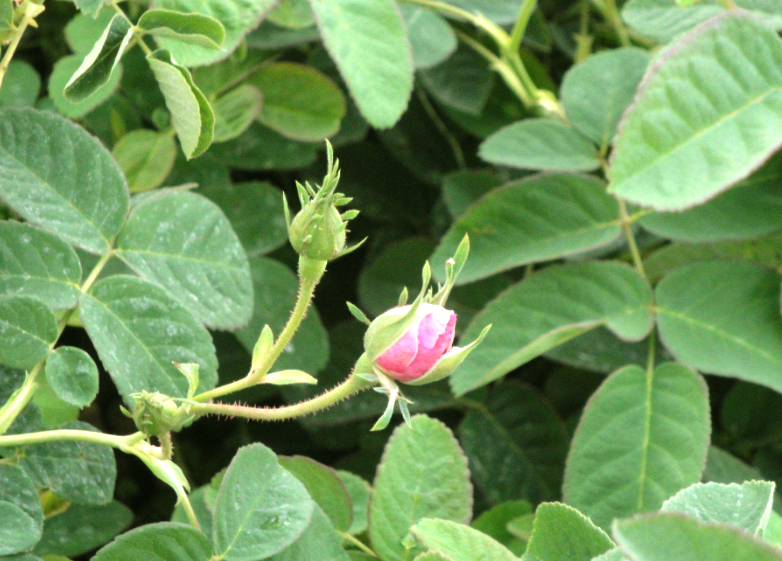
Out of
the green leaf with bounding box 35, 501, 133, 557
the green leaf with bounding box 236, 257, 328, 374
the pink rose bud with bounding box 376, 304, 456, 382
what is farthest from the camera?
the green leaf with bounding box 236, 257, 328, 374

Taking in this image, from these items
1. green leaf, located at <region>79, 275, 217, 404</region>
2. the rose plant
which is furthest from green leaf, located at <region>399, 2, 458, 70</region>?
green leaf, located at <region>79, 275, 217, 404</region>

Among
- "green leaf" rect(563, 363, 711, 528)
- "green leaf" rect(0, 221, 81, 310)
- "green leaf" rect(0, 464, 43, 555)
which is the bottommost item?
"green leaf" rect(563, 363, 711, 528)

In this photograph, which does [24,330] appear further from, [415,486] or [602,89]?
[602,89]

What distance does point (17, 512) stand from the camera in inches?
21.4

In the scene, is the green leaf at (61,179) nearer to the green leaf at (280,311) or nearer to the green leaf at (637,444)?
the green leaf at (280,311)

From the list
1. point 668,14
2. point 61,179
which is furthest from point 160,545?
point 668,14

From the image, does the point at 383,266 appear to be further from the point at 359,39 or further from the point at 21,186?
the point at 21,186

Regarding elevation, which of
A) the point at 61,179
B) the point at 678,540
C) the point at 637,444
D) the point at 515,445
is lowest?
the point at 515,445

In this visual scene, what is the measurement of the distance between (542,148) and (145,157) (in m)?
0.43

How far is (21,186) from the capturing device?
63 cm

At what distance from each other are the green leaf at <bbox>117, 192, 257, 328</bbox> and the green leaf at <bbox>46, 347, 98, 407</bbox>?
99mm

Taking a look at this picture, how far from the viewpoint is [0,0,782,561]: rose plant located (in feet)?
1.83

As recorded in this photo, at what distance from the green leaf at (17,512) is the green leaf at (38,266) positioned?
12 cm

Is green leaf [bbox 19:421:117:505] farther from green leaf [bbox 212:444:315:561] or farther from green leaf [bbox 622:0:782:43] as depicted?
green leaf [bbox 622:0:782:43]
